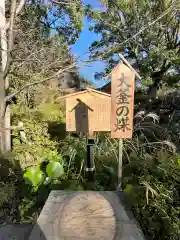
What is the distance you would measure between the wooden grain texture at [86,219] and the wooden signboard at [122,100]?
0.77 m

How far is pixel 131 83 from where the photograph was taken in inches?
118

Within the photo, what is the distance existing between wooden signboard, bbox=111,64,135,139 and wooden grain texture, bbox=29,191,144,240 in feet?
2.53

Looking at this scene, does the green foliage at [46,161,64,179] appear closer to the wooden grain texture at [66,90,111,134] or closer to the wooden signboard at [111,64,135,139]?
the wooden grain texture at [66,90,111,134]

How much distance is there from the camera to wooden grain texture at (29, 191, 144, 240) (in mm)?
2158

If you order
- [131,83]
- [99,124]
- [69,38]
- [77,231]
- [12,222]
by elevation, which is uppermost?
[69,38]

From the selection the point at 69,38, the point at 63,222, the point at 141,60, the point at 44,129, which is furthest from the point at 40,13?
the point at 63,222

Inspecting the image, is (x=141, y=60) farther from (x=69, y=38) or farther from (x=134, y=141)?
(x=134, y=141)

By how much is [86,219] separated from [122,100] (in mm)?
1394

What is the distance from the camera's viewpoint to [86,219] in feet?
7.78

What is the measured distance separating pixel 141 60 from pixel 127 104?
13.5ft

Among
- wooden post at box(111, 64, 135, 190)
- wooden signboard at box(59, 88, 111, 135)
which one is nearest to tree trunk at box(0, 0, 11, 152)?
wooden signboard at box(59, 88, 111, 135)

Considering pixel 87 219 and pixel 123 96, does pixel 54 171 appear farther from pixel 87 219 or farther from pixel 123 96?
pixel 123 96

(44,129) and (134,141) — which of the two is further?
(44,129)

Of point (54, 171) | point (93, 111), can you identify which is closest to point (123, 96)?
point (93, 111)
